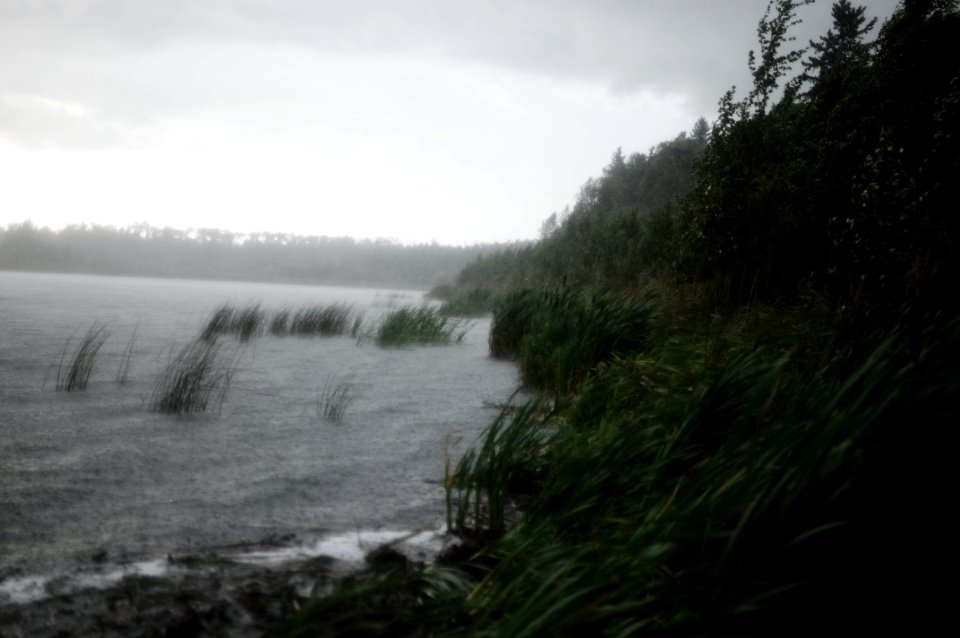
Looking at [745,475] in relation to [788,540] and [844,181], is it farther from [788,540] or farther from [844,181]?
[844,181]

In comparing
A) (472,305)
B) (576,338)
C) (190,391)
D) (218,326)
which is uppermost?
(472,305)

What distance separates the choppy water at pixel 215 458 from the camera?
9.31 ft

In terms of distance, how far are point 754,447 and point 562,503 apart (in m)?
0.94

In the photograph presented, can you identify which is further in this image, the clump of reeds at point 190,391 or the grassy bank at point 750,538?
the clump of reeds at point 190,391

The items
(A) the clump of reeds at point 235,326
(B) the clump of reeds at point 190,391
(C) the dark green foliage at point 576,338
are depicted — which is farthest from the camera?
(A) the clump of reeds at point 235,326

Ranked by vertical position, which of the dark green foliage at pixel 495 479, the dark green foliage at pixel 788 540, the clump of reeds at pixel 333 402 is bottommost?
the clump of reeds at pixel 333 402

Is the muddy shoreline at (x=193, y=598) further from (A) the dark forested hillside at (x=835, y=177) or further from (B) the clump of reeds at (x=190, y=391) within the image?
(B) the clump of reeds at (x=190, y=391)

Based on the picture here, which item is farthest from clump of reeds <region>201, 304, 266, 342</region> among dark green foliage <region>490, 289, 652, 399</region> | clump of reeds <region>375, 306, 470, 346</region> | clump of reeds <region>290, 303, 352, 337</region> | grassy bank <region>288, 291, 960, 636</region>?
grassy bank <region>288, 291, 960, 636</region>

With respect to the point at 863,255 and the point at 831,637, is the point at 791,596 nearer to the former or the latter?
the point at 831,637

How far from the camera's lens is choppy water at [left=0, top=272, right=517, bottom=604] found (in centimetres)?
284

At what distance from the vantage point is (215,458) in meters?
4.12

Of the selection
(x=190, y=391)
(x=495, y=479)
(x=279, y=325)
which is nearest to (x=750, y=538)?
(x=495, y=479)

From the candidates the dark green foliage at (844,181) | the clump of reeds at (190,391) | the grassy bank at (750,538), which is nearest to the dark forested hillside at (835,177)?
the dark green foliage at (844,181)

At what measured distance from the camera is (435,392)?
22.9ft
